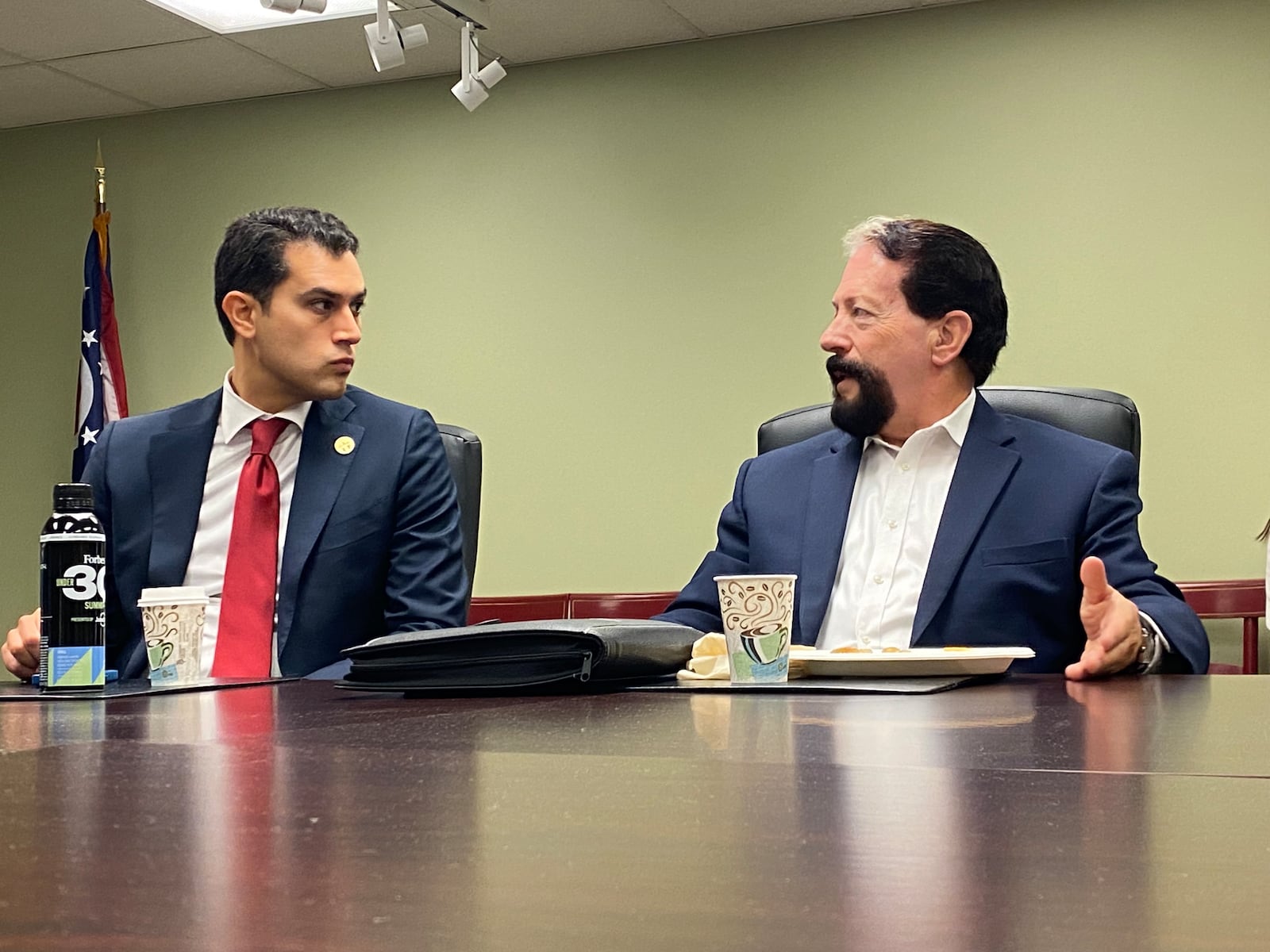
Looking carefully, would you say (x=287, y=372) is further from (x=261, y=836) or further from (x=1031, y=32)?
(x=1031, y=32)

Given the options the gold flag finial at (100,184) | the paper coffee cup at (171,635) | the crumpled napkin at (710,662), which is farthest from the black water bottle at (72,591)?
the gold flag finial at (100,184)

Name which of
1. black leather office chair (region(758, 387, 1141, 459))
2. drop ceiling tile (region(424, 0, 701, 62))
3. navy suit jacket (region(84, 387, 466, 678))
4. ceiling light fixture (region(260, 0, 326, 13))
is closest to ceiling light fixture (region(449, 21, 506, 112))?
ceiling light fixture (region(260, 0, 326, 13))

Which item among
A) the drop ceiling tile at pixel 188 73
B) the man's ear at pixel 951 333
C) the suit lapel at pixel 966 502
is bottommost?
the suit lapel at pixel 966 502

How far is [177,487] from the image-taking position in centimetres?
233

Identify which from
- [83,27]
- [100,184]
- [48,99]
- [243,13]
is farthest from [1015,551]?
[48,99]

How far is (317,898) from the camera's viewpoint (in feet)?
1.15

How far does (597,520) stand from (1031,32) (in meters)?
2.10

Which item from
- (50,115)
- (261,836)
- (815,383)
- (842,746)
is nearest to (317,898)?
(261,836)

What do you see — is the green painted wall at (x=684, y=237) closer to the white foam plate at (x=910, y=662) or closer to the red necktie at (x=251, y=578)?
the red necktie at (x=251, y=578)

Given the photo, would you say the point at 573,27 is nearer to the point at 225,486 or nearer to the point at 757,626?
the point at 225,486

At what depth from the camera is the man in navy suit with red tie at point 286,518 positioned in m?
2.24

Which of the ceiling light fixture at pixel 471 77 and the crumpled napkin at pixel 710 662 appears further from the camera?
the ceiling light fixture at pixel 471 77

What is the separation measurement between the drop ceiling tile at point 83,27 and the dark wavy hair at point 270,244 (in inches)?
85.5

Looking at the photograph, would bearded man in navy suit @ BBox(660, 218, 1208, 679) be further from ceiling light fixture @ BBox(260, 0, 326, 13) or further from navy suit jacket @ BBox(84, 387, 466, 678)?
ceiling light fixture @ BBox(260, 0, 326, 13)
